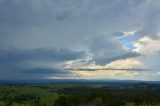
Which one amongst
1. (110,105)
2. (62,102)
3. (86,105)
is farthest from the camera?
(62,102)

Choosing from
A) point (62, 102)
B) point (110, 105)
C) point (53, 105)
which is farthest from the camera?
point (62, 102)

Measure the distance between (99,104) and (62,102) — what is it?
10.5 metres

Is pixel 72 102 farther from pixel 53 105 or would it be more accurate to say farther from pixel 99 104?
pixel 99 104

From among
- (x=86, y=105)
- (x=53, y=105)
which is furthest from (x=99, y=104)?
(x=53, y=105)

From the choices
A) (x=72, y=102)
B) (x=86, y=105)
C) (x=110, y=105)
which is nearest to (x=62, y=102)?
(x=72, y=102)

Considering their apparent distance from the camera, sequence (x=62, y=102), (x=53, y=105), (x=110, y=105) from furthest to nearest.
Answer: (x=62, y=102) → (x=53, y=105) → (x=110, y=105)

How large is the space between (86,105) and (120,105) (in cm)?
559

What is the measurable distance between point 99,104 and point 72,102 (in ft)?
26.6

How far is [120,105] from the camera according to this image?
3991 centimetres

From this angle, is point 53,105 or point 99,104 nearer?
point 99,104

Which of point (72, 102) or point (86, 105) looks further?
point (72, 102)

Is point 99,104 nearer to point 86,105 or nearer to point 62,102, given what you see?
point 86,105

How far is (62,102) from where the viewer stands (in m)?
51.0

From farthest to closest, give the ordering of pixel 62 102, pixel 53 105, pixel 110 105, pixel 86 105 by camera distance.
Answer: pixel 62 102 → pixel 53 105 → pixel 86 105 → pixel 110 105
